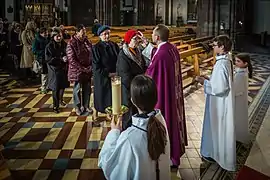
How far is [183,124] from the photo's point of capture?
4.04 meters

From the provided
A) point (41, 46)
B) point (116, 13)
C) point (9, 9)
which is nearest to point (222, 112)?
point (41, 46)

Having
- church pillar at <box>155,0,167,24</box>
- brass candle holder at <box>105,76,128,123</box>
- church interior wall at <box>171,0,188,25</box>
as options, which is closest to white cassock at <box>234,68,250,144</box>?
brass candle holder at <box>105,76,128,123</box>

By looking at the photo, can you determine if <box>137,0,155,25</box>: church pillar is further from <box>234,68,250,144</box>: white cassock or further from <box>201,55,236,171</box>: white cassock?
<box>201,55,236,171</box>: white cassock

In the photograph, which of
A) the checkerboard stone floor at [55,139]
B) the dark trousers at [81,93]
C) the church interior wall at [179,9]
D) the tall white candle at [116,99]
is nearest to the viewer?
the tall white candle at [116,99]

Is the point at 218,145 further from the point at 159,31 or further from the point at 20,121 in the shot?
the point at 20,121

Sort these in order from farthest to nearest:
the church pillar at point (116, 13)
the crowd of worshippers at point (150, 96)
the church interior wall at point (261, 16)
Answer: the church pillar at point (116, 13)
the church interior wall at point (261, 16)
the crowd of worshippers at point (150, 96)

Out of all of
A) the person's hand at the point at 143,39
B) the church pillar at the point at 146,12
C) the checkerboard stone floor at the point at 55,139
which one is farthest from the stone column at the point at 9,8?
the person's hand at the point at 143,39

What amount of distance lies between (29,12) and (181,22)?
11389 millimetres

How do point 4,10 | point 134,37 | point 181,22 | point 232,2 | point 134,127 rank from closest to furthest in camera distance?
point 134,127 < point 134,37 < point 232,2 < point 4,10 < point 181,22

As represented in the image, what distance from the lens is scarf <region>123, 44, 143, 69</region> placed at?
4268 millimetres

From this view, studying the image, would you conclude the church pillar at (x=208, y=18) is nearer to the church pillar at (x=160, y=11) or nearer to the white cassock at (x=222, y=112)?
the church pillar at (x=160, y=11)

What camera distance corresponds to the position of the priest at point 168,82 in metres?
3.69

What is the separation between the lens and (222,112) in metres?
3.88

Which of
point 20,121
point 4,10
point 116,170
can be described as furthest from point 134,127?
point 4,10
